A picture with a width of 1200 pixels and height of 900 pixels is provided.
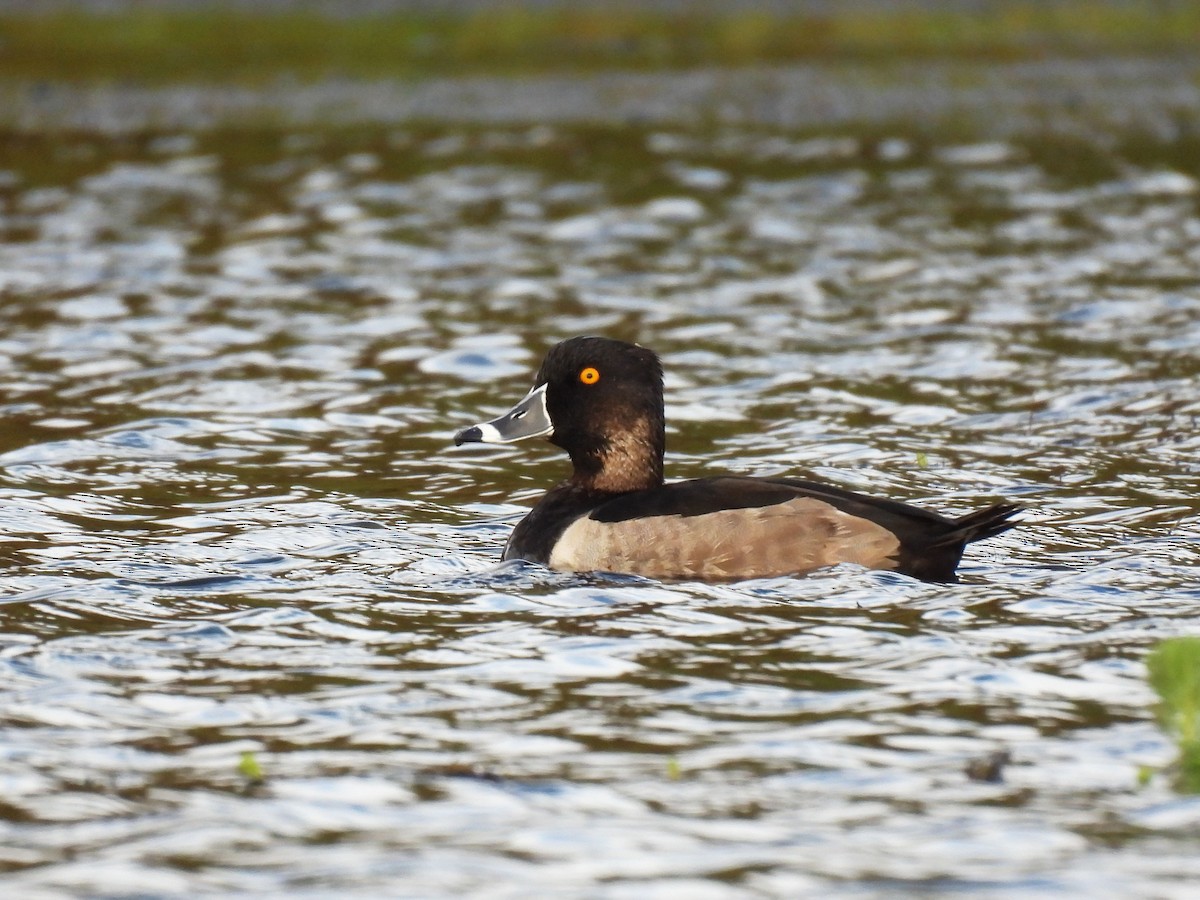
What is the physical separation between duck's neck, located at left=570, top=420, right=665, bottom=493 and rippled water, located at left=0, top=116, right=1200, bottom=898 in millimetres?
611

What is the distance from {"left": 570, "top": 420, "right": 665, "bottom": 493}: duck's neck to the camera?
29.8 feet

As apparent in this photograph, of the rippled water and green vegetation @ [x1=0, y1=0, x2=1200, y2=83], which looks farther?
green vegetation @ [x1=0, y1=0, x2=1200, y2=83]

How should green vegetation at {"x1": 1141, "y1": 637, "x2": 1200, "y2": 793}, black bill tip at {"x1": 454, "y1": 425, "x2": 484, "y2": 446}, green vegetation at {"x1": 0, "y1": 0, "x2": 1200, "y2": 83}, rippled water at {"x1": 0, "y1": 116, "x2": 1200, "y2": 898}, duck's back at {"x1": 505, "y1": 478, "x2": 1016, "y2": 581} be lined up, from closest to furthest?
rippled water at {"x1": 0, "y1": 116, "x2": 1200, "y2": 898} < green vegetation at {"x1": 1141, "y1": 637, "x2": 1200, "y2": 793} < duck's back at {"x1": 505, "y1": 478, "x2": 1016, "y2": 581} < black bill tip at {"x1": 454, "y1": 425, "x2": 484, "y2": 446} < green vegetation at {"x1": 0, "y1": 0, "x2": 1200, "y2": 83}

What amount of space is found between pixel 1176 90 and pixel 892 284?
1095 cm

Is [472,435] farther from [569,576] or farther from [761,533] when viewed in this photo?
[761,533]

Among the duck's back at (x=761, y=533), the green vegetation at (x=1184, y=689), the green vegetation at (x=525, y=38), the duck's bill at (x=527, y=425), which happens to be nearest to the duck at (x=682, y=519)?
the duck's back at (x=761, y=533)

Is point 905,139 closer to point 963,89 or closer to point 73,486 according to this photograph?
point 963,89

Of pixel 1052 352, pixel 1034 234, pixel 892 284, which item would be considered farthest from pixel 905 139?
pixel 1052 352

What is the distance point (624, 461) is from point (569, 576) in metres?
0.92

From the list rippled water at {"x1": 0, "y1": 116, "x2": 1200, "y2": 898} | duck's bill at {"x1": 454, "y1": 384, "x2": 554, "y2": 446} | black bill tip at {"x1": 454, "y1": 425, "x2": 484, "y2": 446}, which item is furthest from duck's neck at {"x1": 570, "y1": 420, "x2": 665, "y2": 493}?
rippled water at {"x1": 0, "y1": 116, "x2": 1200, "y2": 898}

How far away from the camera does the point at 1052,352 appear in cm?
1285

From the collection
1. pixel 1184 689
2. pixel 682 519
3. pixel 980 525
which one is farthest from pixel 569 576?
pixel 1184 689

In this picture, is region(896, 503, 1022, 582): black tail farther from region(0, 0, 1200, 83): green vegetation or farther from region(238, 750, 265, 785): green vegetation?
region(0, 0, 1200, 83): green vegetation

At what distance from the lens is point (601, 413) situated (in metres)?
9.09
